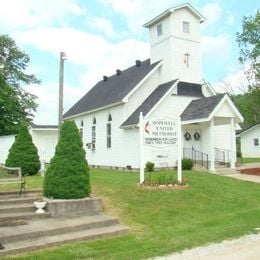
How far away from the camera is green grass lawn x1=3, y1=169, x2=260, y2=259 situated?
8.48m

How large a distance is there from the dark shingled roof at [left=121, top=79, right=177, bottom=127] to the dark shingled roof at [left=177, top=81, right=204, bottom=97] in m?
0.91

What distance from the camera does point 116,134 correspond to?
26.4 m

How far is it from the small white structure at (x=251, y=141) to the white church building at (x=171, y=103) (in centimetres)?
2481

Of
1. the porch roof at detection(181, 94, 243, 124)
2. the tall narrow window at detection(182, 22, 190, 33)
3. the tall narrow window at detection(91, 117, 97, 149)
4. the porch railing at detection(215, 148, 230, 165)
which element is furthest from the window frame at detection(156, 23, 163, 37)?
the porch railing at detection(215, 148, 230, 165)

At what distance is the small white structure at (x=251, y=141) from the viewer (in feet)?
170

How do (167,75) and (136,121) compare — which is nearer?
(136,121)

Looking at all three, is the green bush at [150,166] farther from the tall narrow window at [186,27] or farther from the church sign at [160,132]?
the tall narrow window at [186,27]

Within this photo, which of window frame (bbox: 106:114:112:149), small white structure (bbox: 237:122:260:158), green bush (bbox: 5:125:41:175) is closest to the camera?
green bush (bbox: 5:125:41:175)

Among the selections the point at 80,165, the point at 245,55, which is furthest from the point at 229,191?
the point at 245,55

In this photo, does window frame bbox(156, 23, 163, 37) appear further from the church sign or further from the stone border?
the stone border

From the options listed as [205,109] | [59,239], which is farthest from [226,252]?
[205,109]

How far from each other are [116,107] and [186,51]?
219 inches

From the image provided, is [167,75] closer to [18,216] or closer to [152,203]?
[152,203]

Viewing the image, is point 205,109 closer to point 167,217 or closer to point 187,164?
point 187,164
